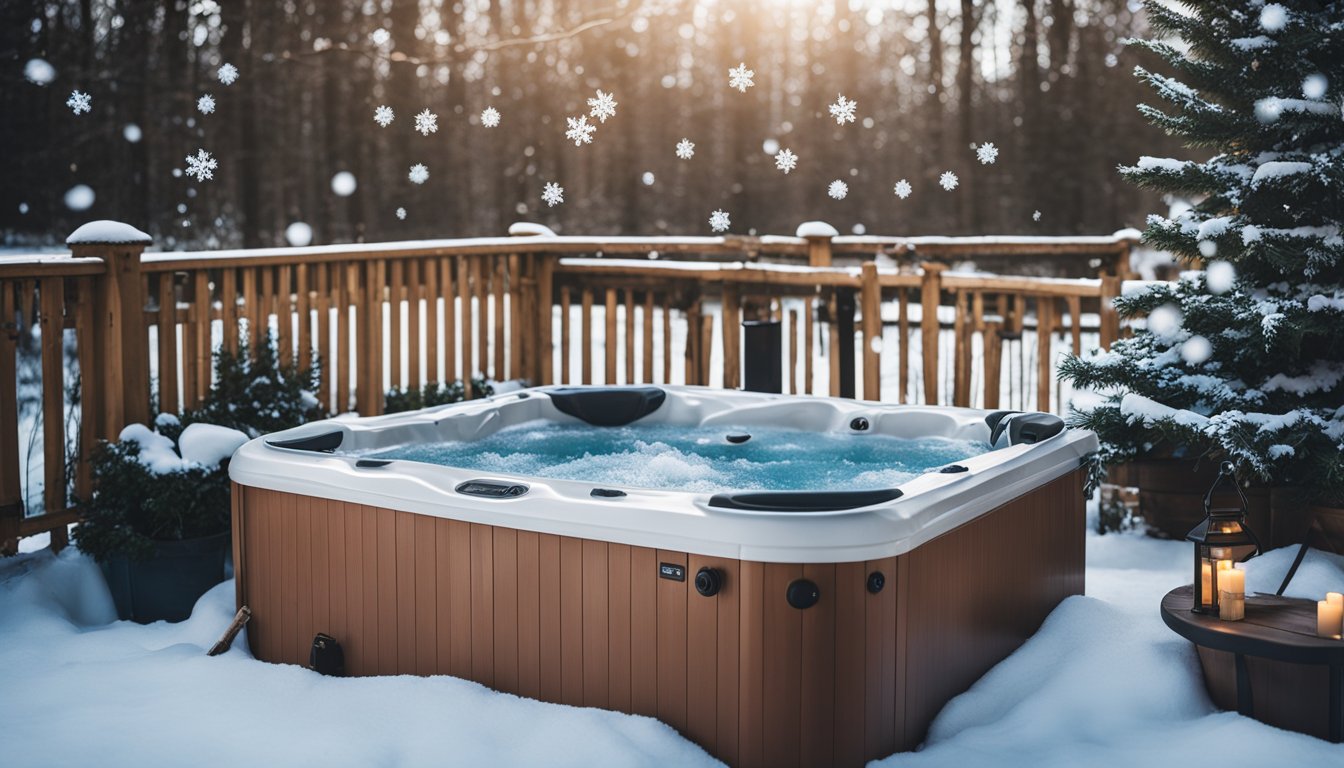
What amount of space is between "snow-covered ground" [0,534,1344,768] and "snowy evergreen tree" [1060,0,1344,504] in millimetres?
396

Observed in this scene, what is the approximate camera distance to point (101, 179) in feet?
26.2

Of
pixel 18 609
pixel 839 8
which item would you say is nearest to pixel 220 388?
pixel 18 609

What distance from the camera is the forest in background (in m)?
8.36

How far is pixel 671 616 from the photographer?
2326mm

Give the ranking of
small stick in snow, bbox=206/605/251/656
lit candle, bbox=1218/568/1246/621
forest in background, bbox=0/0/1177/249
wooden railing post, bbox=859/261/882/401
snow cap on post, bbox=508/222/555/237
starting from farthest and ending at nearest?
forest in background, bbox=0/0/1177/249
snow cap on post, bbox=508/222/555/237
wooden railing post, bbox=859/261/882/401
small stick in snow, bbox=206/605/251/656
lit candle, bbox=1218/568/1246/621

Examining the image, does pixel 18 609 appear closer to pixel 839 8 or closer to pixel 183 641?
pixel 183 641

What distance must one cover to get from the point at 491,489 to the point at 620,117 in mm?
8447

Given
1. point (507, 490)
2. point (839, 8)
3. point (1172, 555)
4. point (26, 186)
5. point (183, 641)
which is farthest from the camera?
point (839, 8)

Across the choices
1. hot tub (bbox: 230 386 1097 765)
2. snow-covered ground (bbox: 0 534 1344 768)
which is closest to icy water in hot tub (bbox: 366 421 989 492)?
hot tub (bbox: 230 386 1097 765)

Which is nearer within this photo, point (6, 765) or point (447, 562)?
point (6, 765)

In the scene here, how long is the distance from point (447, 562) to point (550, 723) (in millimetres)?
460

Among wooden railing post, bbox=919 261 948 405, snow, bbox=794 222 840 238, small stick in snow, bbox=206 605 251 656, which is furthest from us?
snow, bbox=794 222 840 238

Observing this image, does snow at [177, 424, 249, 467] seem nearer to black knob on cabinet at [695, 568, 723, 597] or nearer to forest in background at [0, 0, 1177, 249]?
black knob on cabinet at [695, 568, 723, 597]

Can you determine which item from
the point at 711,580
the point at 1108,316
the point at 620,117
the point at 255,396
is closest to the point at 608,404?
the point at 255,396
